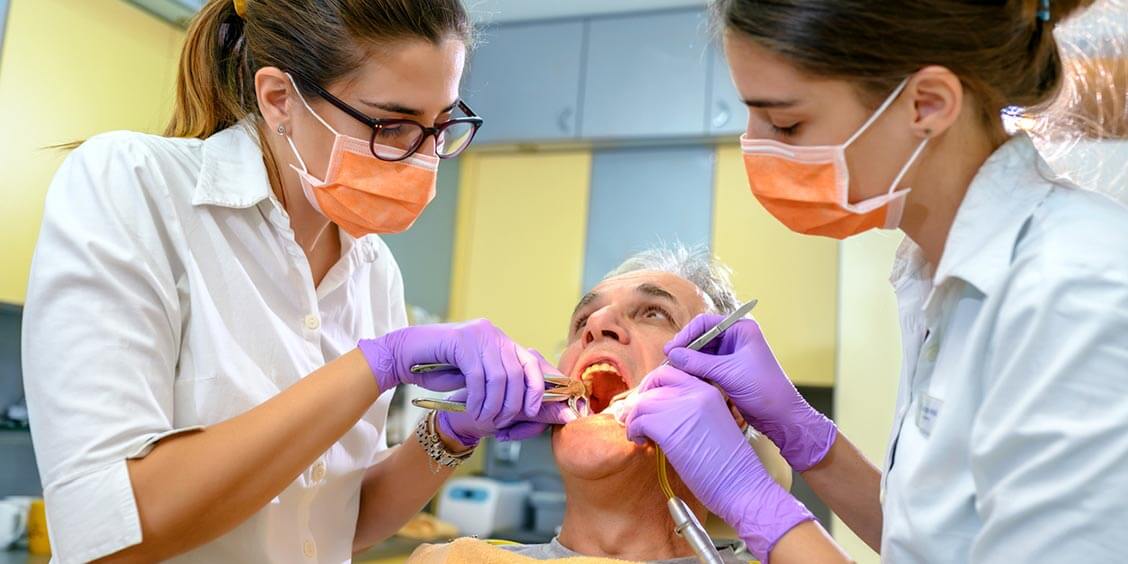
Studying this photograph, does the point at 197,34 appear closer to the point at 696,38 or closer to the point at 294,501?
the point at 294,501

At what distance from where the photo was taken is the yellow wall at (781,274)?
3.92 m

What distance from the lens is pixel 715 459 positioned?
4.23 ft

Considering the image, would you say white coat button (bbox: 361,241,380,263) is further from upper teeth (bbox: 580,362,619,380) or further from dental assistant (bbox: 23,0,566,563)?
upper teeth (bbox: 580,362,619,380)

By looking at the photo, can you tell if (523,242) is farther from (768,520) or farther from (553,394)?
(768,520)

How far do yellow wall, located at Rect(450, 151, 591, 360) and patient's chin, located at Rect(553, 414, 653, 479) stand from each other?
106 inches

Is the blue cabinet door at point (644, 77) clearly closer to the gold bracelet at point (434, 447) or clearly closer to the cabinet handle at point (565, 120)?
the cabinet handle at point (565, 120)

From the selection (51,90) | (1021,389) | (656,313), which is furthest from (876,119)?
(51,90)

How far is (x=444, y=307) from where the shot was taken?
4629 millimetres

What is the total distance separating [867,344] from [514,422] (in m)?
2.09

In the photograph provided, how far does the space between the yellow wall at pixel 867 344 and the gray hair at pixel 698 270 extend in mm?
1401

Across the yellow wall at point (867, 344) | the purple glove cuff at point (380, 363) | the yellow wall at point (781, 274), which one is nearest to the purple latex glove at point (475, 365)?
the purple glove cuff at point (380, 363)

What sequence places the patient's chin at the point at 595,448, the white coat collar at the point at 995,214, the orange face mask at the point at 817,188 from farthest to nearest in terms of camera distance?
the patient's chin at the point at 595,448 < the orange face mask at the point at 817,188 < the white coat collar at the point at 995,214

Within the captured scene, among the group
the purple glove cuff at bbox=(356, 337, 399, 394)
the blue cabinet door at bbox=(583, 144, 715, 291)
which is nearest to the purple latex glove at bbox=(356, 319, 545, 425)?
the purple glove cuff at bbox=(356, 337, 399, 394)

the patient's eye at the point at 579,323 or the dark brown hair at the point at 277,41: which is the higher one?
the dark brown hair at the point at 277,41
